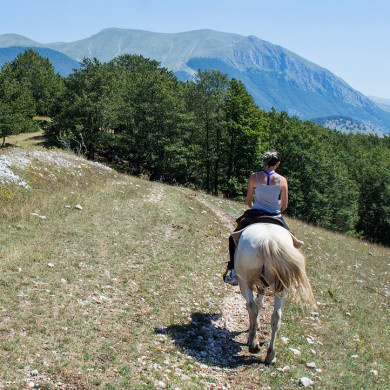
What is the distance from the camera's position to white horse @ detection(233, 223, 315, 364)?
5691mm

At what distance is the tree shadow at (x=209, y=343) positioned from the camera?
5.97 metres

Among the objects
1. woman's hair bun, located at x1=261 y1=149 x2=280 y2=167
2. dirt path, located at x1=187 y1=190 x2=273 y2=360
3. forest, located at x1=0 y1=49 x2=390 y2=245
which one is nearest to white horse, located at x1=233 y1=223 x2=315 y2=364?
dirt path, located at x1=187 y1=190 x2=273 y2=360

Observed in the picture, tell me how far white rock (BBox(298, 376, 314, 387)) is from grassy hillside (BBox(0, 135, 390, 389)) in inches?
4.4

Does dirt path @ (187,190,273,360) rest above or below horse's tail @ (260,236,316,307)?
below

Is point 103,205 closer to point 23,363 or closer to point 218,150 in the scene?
point 23,363

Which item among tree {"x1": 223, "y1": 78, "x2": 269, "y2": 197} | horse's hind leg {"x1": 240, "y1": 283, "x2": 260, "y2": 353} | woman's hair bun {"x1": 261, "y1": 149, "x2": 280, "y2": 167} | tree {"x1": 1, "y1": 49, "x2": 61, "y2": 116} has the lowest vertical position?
horse's hind leg {"x1": 240, "y1": 283, "x2": 260, "y2": 353}

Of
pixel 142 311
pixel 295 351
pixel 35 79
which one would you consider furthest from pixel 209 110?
pixel 35 79

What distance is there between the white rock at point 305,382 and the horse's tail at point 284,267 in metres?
1.26

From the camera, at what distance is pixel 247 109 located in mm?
39125

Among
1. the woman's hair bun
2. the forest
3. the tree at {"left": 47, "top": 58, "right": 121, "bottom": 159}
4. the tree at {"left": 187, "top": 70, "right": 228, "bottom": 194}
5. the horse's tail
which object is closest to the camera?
the horse's tail

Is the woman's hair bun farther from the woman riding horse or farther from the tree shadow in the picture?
the tree shadow

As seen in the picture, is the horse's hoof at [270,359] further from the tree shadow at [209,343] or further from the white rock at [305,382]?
the white rock at [305,382]

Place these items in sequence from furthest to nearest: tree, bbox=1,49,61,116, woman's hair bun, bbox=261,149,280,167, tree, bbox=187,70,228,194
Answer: tree, bbox=1,49,61,116, tree, bbox=187,70,228,194, woman's hair bun, bbox=261,149,280,167

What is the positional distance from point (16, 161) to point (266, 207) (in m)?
12.4
